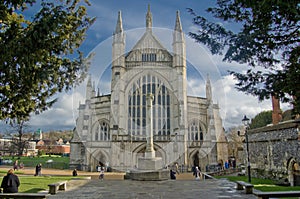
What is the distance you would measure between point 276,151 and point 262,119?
32.0 metres

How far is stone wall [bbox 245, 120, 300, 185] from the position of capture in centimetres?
1588

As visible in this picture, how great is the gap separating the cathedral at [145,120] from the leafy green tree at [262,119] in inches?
656

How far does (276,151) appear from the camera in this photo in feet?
59.2

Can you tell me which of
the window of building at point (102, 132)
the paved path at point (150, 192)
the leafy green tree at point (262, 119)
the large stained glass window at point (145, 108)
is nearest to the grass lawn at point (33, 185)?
the paved path at point (150, 192)

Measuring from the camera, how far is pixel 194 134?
32531 mm

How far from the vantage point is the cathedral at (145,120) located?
30234 mm

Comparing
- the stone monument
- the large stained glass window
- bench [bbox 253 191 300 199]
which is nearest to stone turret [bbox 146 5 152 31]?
the large stained glass window

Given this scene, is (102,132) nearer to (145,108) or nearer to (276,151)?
(145,108)

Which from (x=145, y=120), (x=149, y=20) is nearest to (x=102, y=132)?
(x=145, y=120)

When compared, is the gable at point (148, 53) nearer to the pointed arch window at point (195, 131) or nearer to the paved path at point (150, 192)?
the pointed arch window at point (195, 131)

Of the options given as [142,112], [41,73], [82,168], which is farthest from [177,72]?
[41,73]

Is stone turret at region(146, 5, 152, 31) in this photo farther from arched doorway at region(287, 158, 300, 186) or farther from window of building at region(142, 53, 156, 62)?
arched doorway at region(287, 158, 300, 186)

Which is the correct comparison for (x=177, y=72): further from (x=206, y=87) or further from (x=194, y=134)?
(x=194, y=134)

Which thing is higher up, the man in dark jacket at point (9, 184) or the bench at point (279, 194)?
the man in dark jacket at point (9, 184)
